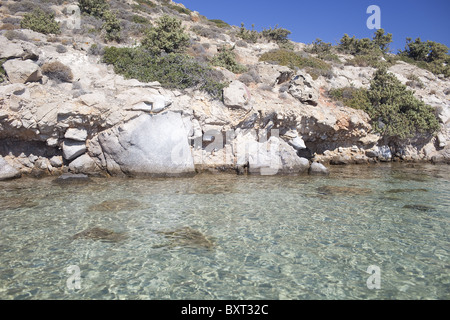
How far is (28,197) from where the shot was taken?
9.77 meters

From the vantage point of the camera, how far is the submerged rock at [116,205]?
29.0 ft

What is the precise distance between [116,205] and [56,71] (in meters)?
10.3

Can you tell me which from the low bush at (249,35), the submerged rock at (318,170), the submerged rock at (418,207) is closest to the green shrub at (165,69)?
the submerged rock at (318,170)

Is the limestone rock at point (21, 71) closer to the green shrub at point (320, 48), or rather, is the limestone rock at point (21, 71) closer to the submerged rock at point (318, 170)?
the submerged rock at point (318, 170)

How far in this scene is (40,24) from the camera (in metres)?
20.1

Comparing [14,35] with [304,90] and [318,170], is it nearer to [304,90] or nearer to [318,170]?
[304,90]

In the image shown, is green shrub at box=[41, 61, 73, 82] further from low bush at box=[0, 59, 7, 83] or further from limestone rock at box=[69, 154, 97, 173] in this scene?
limestone rock at box=[69, 154, 97, 173]

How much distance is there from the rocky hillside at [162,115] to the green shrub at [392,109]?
365 mm

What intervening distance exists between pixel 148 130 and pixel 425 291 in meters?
12.0

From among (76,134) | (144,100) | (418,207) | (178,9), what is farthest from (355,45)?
(76,134)

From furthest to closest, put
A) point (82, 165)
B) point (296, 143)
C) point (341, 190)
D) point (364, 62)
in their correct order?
point (364, 62) → point (296, 143) → point (82, 165) → point (341, 190)

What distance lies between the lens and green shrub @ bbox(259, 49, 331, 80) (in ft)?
75.5

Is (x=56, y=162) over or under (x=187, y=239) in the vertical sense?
over

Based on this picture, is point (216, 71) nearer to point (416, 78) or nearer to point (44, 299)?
point (44, 299)
